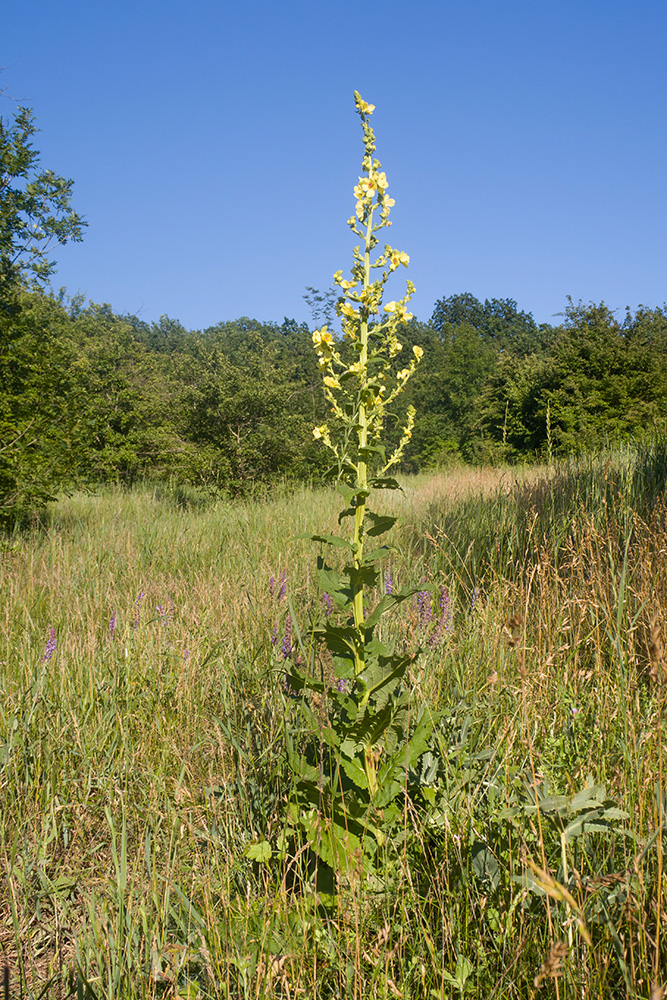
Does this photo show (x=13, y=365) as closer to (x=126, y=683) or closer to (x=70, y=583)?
(x=70, y=583)

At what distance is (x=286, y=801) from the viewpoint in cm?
168

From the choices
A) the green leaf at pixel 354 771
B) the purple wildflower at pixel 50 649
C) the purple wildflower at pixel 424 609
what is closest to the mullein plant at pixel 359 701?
the green leaf at pixel 354 771

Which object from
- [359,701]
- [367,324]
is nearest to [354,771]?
[359,701]

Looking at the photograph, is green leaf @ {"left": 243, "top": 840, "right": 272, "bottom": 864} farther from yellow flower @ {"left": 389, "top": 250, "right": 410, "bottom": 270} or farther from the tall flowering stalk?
yellow flower @ {"left": 389, "top": 250, "right": 410, "bottom": 270}

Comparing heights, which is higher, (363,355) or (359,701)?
(363,355)

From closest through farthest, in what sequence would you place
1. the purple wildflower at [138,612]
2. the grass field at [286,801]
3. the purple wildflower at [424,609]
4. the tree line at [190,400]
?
the grass field at [286,801] → the purple wildflower at [424,609] → the purple wildflower at [138,612] → the tree line at [190,400]

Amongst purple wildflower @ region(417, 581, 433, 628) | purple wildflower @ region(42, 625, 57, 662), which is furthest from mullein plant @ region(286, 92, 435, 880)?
purple wildflower @ region(42, 625, 57, 662)

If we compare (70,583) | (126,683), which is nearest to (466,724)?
(126,683)

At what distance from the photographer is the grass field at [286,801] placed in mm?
1211

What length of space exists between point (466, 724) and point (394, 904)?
0.52 m

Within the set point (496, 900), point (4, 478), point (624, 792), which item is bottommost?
point (496, 900)

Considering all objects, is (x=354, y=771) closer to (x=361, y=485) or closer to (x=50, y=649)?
(x=361, y=485)

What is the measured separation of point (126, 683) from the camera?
261 cm

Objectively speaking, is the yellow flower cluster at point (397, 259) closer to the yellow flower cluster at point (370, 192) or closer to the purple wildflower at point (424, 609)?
the yellow flower cluster at point (370, 192)
